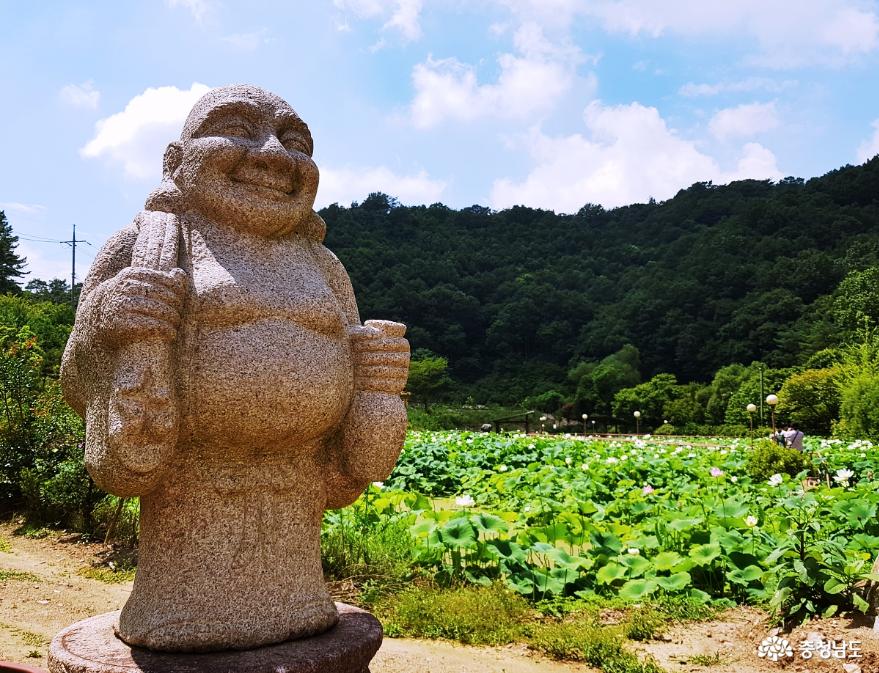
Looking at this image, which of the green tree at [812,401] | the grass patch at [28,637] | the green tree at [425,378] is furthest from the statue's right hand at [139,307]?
the green tree at [425,378]

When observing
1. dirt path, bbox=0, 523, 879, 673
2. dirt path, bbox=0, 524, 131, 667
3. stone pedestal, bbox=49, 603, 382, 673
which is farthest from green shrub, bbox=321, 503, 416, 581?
stone pedestal, bbox=49, 603, 382, 673

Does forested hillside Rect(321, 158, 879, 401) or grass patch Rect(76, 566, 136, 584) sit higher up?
forested hillside Rect(321, 158, 879, 401)

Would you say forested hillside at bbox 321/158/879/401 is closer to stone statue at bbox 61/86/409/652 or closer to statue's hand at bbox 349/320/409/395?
statue's hand at bbox 349/320/409/395

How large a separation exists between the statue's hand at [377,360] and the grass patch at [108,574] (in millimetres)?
4667

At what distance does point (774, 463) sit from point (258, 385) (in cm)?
859

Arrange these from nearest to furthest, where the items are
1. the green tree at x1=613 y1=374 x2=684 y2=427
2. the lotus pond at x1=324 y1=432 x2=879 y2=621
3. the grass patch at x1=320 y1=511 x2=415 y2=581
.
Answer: the lotus pond at x1=324 y1=432 x2=879 y2=621
the grass patch at x1=320 y1=511 x2=415 y2=581
the green tree at x1=613 y1=374 x2=684 y2=427

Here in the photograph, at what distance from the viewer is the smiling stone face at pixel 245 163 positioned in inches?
112

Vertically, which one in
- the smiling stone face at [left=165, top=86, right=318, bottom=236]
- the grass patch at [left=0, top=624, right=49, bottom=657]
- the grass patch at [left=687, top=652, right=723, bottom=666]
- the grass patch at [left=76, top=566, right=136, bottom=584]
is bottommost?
the grass patch at [left=76, top=566, right=136, bottom=584]

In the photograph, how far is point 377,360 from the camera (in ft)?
9.86

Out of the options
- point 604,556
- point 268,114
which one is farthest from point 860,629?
point 268,114

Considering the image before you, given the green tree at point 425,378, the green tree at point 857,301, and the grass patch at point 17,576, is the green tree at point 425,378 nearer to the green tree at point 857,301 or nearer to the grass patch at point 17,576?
the green tree at point 857,301

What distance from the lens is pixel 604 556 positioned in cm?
553

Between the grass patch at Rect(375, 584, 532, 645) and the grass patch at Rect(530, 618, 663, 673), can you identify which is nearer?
the grass patch at Rect(530, 618, 663, 673)

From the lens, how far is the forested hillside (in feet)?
135
